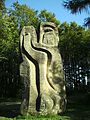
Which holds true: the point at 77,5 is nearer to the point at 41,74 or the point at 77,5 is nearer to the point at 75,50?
the point at 41,74

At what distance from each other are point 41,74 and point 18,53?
890 inches

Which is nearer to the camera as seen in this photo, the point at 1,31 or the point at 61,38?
the point at 1,31

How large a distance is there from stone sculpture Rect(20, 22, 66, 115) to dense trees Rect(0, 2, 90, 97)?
1955 centimetres

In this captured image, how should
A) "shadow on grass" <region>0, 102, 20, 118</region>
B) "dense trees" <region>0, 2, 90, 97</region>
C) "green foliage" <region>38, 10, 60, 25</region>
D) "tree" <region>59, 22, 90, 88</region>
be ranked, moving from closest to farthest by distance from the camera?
"shadow on grass" <region>0, 102, 20, 118</region>
"dense trees" <region>0, 2, 90, 97</region>
"green foliage" <region>38, 10, 60, 25</region>
"tree" <region>59, 22, 90, 88</region>

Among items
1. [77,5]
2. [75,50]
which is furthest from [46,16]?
[77,5]

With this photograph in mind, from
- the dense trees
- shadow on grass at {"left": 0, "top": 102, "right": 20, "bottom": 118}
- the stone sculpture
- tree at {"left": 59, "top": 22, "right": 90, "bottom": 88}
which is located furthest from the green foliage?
the stone sculpture

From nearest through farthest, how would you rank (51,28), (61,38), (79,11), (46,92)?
(46,92) < (51,28) < (79,11) < (61,38)

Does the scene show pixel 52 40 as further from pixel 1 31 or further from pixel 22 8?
pixel 22 8

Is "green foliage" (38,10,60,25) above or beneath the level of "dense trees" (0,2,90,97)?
above

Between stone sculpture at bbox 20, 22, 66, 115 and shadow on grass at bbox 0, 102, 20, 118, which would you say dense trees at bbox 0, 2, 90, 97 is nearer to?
shadow on grass at bbox 0, 102, 20, 118

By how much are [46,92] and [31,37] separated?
276 centimetres

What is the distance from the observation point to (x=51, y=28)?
53.4 feet

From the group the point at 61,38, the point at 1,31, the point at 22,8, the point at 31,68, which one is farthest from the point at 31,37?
the point at 61,38

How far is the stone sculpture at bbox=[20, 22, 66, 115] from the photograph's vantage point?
1516 centimetres
